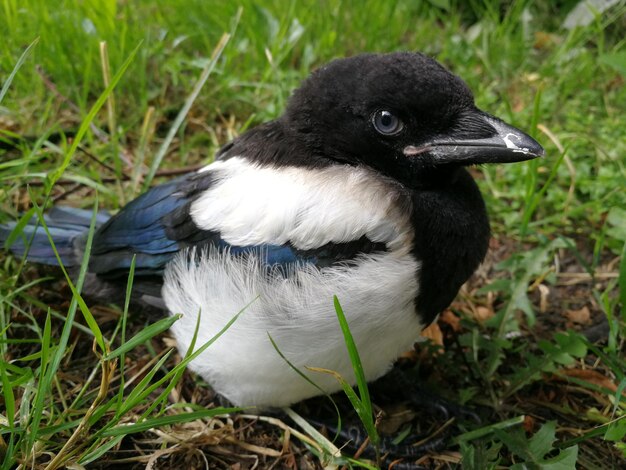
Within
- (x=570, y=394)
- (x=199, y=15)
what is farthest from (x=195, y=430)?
(x=199, y=15)

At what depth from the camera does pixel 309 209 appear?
1.46m

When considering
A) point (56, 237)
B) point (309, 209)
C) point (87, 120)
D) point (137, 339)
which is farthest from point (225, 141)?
point (137, 339)

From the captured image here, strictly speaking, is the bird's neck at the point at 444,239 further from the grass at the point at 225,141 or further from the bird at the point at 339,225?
the grass at the point at 225,141

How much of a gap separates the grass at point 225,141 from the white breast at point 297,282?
20 centimetres

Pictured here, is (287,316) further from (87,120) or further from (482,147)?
(87,120)

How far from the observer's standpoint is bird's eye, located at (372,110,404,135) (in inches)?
57.7

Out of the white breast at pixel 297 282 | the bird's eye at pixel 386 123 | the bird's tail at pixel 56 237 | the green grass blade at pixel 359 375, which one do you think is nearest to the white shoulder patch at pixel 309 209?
the white breast at pixel 297 282

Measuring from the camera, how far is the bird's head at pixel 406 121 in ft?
4.69

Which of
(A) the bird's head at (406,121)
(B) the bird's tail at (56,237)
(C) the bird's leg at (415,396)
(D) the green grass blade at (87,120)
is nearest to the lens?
(A) the bird's head at (406,121)

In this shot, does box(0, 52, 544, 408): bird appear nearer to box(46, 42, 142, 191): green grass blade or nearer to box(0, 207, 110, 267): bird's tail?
box(46, 42, 142, 191): green grass blade

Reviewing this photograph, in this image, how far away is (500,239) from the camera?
237 centimetres

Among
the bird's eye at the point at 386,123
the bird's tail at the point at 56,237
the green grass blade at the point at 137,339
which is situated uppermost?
the bird's eye at the point at 386,123

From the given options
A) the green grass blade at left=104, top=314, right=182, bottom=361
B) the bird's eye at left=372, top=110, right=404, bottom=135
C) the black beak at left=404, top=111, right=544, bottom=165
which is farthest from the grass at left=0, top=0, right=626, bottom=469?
the bird's eye at left=372, top=110, right=404, bottom=135

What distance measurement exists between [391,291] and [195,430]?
2.27ft
